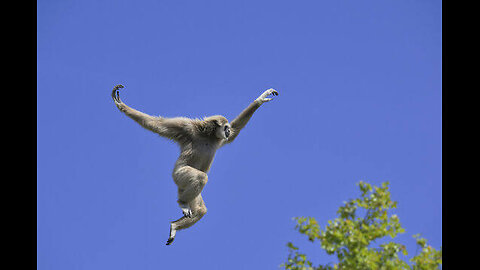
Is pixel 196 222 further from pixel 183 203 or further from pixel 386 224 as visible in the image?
pixel 386 224

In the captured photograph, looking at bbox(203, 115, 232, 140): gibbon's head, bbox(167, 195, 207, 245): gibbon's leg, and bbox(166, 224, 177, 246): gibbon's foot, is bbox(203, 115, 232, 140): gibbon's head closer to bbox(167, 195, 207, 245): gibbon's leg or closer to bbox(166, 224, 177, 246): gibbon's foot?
bbox(167, 195, 207, 245): gibbon's leg

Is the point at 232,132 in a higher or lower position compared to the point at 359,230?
higher

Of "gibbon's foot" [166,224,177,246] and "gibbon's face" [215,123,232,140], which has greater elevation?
"gibbon's face" [215,123,232,140]

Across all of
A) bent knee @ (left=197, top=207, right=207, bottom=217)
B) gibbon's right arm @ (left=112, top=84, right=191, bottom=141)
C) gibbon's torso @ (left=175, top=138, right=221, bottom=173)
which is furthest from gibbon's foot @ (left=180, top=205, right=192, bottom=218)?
gibbon's right arm @ (left=112, top=84, right=191, bottom=141)

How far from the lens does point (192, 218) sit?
9711mm

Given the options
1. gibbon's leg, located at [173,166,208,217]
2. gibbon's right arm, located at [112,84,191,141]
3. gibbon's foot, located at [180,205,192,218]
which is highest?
gibbon's right arm, located at [112,84,191,141]

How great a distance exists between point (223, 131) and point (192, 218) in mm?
1829

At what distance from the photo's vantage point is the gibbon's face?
33.0ft

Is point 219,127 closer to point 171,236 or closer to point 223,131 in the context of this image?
point 223,131

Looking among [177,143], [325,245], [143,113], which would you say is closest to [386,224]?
[325,245]

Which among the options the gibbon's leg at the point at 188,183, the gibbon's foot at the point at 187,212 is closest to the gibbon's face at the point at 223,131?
the gibbon's leg at the point at 188,183

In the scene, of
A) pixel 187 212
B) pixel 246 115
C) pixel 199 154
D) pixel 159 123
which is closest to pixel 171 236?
pixel 187 212

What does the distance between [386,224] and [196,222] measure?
3937 millimetres

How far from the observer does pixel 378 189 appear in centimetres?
1063
